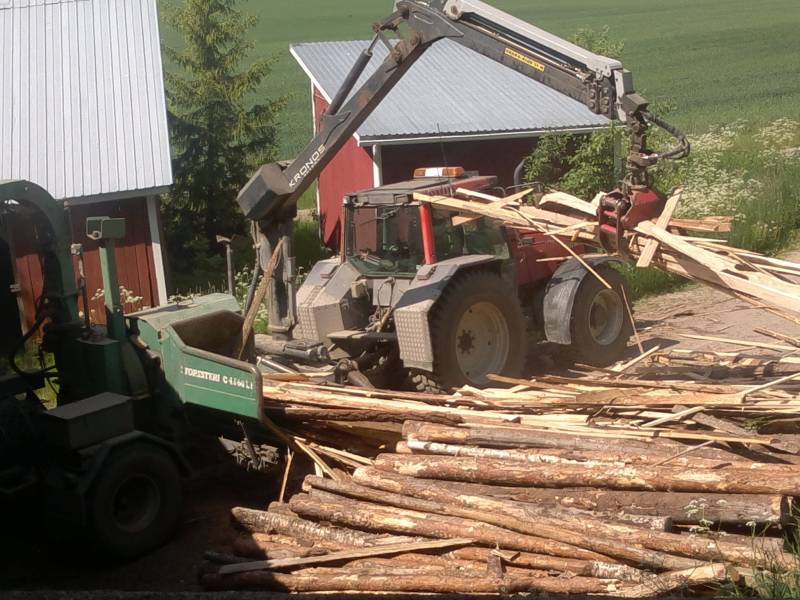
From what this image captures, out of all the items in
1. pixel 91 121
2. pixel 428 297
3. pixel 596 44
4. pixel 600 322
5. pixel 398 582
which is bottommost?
pixel 398 582

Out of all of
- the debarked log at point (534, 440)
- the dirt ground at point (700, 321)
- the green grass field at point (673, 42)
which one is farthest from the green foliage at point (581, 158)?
the green grass field at point (673, 42)

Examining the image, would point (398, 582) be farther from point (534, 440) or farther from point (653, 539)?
point (534, 440)

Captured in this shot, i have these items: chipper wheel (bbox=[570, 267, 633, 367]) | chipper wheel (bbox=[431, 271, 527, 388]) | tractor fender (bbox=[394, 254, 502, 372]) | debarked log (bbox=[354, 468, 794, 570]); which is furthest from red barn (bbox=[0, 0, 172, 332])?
debarked log (bbox=[354, 468, 794, 570])

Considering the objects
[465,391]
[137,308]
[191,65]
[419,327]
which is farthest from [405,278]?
[191,65]

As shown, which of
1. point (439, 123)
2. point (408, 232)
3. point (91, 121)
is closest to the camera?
point (408, 232)

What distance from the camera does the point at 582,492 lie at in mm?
7312

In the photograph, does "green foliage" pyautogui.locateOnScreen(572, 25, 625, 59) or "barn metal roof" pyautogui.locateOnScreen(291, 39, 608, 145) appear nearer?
"green foliage" pyautogui.locateOnScreen(572, 25, 625, 59)

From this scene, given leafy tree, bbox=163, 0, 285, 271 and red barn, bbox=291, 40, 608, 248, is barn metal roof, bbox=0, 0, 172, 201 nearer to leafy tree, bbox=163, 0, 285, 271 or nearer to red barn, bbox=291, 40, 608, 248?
leafy tree, bbox=163, 0, 285, 271

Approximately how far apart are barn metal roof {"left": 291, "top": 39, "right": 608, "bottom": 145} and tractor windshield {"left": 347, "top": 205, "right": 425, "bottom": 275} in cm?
872

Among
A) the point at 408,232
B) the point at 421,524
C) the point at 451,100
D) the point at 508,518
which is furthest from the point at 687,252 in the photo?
the point at 451,100

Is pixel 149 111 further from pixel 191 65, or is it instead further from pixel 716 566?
pixel 716 566

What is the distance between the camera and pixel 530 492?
24.6 ft

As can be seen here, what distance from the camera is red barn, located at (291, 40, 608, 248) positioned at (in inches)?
803

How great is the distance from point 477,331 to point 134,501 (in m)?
3.85
